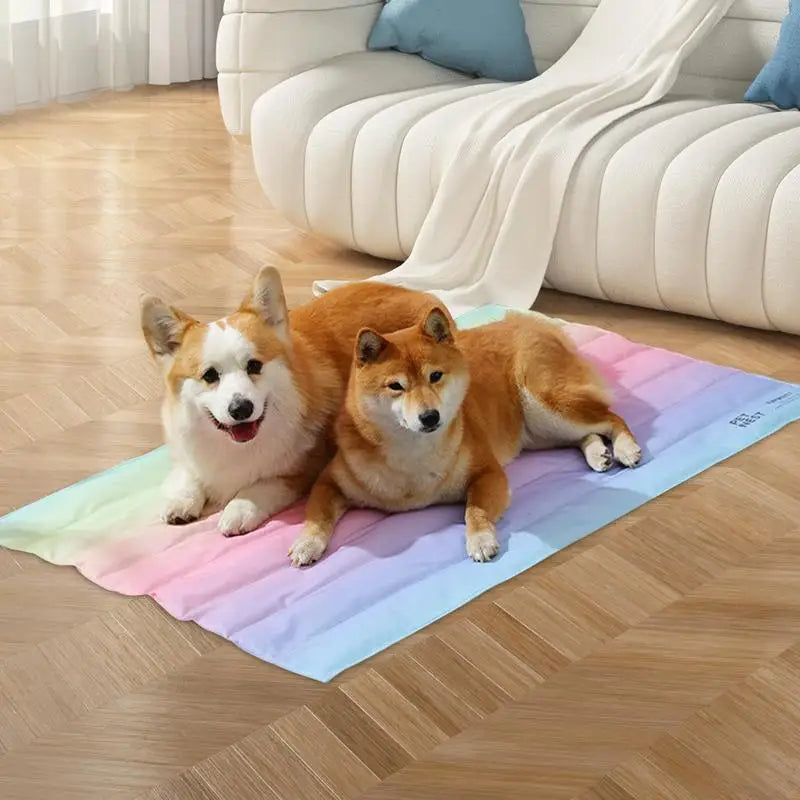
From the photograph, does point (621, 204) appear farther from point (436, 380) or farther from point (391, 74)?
point (436, 380)

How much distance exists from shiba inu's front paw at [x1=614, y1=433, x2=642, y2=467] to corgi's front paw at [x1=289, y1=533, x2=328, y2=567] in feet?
1.87

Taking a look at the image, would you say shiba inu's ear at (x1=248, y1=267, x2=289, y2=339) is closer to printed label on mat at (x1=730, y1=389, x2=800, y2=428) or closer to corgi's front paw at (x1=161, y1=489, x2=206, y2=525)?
corgi's front paw at (x1=161, y1=489, x2=206, y2=525)

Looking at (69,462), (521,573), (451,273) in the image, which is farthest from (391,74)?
(521,573)

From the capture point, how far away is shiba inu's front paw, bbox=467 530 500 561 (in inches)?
85.8

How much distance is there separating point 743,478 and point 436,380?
2.02 ft

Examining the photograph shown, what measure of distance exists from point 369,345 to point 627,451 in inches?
22.2

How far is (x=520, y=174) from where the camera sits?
124 inches

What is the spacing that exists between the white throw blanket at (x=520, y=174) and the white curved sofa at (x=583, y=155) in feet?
0.17

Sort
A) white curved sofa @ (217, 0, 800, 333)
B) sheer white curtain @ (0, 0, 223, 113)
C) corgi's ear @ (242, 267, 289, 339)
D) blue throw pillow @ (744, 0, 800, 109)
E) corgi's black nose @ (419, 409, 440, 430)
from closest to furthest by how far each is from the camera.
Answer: corgi's black nose @ (419, 409, 440, 430), corgi's ear @ (242, 267, 289, 339), white curved sofa @ (217, 0, 800, 333), blue throw pillow @ (744, 0, 800, 109), sheer white curtain @ (0, 0, 223, 113)

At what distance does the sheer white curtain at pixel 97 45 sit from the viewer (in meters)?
4.62

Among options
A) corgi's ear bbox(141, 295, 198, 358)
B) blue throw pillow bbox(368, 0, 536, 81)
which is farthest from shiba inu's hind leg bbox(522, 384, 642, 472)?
blue throw pillow bbox(368, 0, 536, 81)

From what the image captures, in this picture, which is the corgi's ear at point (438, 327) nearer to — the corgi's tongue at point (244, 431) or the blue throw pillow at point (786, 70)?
the corgi's tongue at point (244, 431)

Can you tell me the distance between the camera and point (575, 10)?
12.0 ft

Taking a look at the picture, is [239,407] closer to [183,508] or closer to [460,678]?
[183,508]
